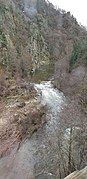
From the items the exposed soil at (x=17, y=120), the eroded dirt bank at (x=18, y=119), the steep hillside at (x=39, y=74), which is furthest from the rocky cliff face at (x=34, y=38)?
the exposed soil at (x=17, y=120)

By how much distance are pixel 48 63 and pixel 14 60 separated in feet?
76.4

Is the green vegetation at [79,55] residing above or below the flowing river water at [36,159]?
above

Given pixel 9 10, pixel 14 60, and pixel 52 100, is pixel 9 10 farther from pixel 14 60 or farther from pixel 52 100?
pixel 52 100

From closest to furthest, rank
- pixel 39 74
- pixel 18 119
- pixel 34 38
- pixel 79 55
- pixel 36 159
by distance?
pixel 36 159
pixel 18 119
pixel 79 55
pixel 39 74
pixel 34 38

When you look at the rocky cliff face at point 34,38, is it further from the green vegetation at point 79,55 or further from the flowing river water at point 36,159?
the flowing river water at point 36,159

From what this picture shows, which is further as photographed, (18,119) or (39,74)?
(39,74)

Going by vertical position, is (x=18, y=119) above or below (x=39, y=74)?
below

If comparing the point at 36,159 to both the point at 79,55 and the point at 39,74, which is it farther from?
the point at 39,74

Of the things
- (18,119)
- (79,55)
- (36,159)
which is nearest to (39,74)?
(79,55)

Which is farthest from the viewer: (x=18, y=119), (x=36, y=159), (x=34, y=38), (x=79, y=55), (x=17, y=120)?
(x=34, y=38)

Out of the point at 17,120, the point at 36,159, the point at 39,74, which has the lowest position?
the point at 36,159

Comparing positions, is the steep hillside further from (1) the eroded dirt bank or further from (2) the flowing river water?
(2) the flowing river water

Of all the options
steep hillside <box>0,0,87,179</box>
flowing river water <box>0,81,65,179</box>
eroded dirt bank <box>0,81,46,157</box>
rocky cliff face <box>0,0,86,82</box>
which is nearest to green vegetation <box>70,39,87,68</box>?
steep hillside <box>0,0,87,179</box>

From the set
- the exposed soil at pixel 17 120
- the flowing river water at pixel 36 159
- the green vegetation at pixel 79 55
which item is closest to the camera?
the flowing river water at pixel 36 159
